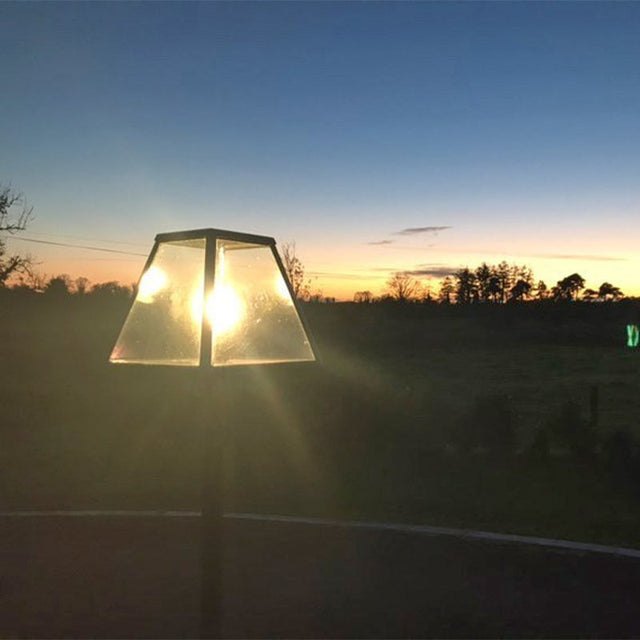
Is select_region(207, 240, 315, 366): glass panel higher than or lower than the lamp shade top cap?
lower

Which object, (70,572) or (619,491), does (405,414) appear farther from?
(70,572)

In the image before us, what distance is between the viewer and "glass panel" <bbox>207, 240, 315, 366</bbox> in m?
2.49

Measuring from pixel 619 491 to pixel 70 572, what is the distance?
4.48 meters

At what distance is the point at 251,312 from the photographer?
2.55 m

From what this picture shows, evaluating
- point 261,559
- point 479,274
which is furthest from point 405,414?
point 479,274

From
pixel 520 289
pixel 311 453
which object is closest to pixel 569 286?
pixel 520 289

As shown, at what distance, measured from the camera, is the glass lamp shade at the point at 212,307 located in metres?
2.48

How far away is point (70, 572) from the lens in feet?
12.8

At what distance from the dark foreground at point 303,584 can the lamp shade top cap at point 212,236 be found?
1678 mm

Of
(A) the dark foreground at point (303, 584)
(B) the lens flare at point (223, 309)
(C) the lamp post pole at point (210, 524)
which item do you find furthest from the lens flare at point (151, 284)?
(A) the dark foreground at point (303, 584)

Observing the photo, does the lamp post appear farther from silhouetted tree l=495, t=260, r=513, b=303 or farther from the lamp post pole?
silhouetted tree l=495, t=260, r=513, b=303

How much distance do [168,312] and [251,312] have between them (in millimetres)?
288

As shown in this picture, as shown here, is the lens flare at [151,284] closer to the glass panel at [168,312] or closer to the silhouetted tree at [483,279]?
the glass panel at [168,312]

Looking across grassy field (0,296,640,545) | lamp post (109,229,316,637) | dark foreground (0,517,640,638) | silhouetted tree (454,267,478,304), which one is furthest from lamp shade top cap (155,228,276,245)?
silhouetted tree (454,267,478,304)
